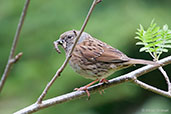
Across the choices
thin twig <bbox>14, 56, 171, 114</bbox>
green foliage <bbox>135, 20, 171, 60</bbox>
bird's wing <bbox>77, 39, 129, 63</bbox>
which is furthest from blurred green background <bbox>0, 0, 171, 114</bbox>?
green foliage <bbox>135, 20, 171, 60</bbox>

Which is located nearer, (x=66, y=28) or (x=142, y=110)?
(x=142, y=110)

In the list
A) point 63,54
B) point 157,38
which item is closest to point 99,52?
point 157,38

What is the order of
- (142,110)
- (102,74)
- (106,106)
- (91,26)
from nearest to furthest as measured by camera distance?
(102,74) → (142,110) → (106,106) → (91,26)

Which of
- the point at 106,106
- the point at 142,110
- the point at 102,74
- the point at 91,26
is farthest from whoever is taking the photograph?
the point at 91,26

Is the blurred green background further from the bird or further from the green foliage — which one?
the green foliage

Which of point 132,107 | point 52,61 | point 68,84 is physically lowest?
point 132,107

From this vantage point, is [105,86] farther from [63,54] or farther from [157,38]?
[63,54]

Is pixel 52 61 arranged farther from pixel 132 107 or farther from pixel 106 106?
pixel 132 107

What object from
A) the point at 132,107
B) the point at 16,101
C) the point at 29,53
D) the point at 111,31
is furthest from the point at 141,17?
the point at 16,101
